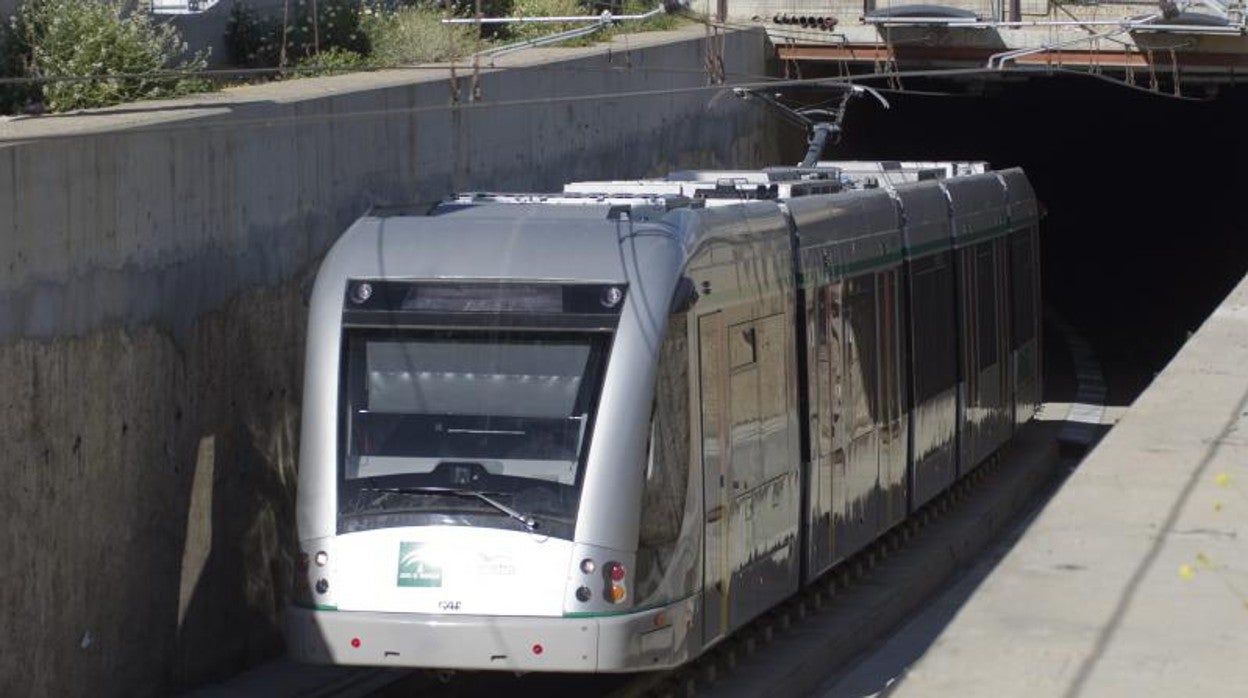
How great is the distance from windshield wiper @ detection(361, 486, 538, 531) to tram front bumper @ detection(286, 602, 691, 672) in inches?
20.8

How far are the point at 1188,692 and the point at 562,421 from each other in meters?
3.94

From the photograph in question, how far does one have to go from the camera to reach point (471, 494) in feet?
40.7

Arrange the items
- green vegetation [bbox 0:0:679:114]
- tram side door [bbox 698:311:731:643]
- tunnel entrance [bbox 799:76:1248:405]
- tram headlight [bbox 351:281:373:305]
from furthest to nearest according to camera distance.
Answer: tunnel entrance [bbox 799:76:1248:405] → green vegetation [bbox 0:0:679:114] → tram side door [bbox 698:311:731:643] → tram headlight [bbox 351:281:373:305]

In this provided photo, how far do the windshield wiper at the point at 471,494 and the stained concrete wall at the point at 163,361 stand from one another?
68.4 inches

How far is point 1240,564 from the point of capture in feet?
40.5

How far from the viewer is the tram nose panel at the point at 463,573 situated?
1218cm

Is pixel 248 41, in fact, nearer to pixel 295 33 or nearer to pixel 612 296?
pixel 295 33

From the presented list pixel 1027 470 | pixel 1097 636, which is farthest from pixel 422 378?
pixel 1027 470

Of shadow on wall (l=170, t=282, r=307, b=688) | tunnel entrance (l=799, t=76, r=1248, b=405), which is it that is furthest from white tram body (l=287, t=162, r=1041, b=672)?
tunnel entrance (l=799, t=76, r=1248, b=405)

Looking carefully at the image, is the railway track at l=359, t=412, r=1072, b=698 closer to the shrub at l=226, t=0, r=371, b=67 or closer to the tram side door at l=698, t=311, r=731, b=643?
the tram side door at l=698, t=311, r=731, b=643

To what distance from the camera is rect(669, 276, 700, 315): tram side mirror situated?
42.3ft

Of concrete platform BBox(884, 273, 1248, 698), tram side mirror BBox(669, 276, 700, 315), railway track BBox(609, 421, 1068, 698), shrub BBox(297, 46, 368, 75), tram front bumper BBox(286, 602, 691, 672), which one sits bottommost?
railway track BBox(609, 421, 1068, 698)

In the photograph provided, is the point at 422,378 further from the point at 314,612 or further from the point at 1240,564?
the point at 1240,564

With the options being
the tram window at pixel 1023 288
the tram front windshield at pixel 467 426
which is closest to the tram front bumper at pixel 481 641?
the tram front windshield at pixel 467 426
